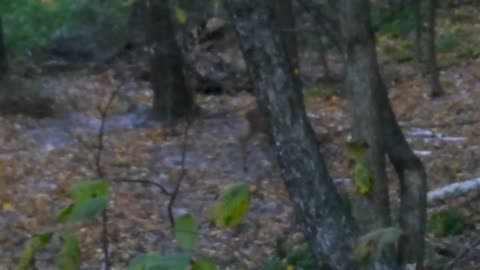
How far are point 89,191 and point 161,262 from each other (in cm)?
47

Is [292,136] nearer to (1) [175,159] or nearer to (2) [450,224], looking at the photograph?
(2) [450,224]

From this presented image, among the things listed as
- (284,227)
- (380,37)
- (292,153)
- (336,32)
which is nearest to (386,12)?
(380,37)

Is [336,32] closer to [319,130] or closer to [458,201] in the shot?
[458,201]

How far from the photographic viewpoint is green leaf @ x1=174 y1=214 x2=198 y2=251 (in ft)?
9.18

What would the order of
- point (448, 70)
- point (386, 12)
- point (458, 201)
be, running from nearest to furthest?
point (458, 201) < point (448, 70) < point (386, 12)

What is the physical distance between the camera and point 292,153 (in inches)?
167

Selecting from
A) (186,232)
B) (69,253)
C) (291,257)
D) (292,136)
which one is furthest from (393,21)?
(69,253)

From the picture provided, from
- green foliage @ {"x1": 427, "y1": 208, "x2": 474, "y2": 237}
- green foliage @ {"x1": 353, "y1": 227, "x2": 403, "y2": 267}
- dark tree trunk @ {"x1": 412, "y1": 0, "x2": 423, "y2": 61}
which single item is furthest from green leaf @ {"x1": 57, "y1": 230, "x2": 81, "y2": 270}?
dark tree trunk @ {"x1": 412, "y1": 0, "x2": 423, "y2": 61}

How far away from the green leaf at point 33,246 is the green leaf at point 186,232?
30 centimetres

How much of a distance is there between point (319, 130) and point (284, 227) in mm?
3385

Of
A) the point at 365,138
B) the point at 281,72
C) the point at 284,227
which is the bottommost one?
the point at 284,227

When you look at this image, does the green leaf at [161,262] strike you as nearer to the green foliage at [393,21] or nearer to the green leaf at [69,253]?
the green leaf at [69,253]

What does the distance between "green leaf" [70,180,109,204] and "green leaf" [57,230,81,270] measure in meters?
0.09

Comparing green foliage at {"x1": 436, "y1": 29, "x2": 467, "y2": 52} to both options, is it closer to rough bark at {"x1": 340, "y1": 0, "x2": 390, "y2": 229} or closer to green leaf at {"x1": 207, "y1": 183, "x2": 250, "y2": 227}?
rough bark at {"x1": 340, "y1": 0, "x2": 390, "y2": 229}
